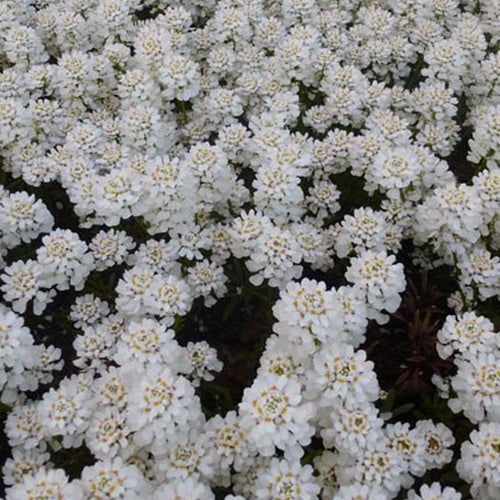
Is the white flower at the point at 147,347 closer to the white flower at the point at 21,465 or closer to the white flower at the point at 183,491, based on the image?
the white flower at the point at 183,491

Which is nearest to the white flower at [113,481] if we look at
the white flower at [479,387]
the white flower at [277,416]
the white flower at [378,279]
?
the white flower at [277,416]

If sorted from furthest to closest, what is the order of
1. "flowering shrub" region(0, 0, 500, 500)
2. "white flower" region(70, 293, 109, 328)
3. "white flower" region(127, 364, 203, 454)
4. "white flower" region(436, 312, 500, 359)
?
"white flower" region(70, 293, 109, 328) < "white flower" region(436, 312, 500, 359) < "flowering shrub" region(0, 0, 500, 500) < "white flower" region(127, 364, 203, 454)

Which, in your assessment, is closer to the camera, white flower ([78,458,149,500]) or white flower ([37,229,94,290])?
white flower ([78,458,149,500])

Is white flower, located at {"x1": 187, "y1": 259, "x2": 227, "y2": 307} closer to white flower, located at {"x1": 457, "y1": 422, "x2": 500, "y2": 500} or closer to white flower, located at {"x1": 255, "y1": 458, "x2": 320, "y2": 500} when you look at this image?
white flower, located at {"x1": 255, "y1": 458, "x2": 320, "y2": 500}

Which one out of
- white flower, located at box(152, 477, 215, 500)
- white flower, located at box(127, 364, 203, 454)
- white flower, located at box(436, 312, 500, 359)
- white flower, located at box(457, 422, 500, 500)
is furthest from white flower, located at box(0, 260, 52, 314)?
white flower, located at box(457, 422, 500, 500)

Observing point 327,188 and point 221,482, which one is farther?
point 327,188

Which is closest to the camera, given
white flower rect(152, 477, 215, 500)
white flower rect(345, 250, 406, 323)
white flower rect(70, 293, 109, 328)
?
white flower rect(152, 477, 215, 500)

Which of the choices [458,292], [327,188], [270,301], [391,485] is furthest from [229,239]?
[391,485]

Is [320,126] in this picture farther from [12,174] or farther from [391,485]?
[391,485]
